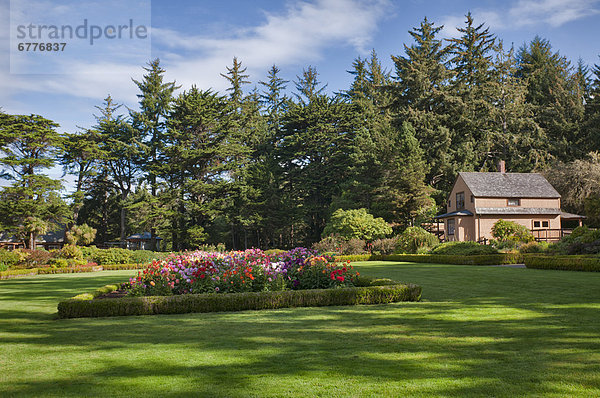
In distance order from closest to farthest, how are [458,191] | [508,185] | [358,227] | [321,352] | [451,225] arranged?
[321,352], [358,227], [508,185], [451,225], [458,191]

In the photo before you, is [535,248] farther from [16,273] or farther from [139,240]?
[139,240]

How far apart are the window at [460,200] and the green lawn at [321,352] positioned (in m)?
30.2

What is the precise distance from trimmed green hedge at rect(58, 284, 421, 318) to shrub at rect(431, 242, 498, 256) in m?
15.2

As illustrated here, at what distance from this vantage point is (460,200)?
1489 inches

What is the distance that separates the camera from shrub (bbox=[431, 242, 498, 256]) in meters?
22.6

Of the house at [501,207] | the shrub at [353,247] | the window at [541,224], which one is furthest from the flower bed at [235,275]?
the window at [541,224]

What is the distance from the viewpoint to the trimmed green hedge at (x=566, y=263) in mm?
15008

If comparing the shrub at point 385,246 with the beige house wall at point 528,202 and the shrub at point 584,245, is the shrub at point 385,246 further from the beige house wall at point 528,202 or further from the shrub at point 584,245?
the shrub at point 584,245

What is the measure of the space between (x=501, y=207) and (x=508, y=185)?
7.94 feet

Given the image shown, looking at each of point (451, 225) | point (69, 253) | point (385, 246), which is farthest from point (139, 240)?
point (451, 225)

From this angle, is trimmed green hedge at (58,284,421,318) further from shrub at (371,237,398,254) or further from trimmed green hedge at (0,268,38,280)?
shrub at (371,237,398,254)

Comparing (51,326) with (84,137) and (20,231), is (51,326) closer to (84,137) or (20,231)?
(20,231)

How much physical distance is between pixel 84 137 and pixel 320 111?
2526 centimetres

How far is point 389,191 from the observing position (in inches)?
1523
